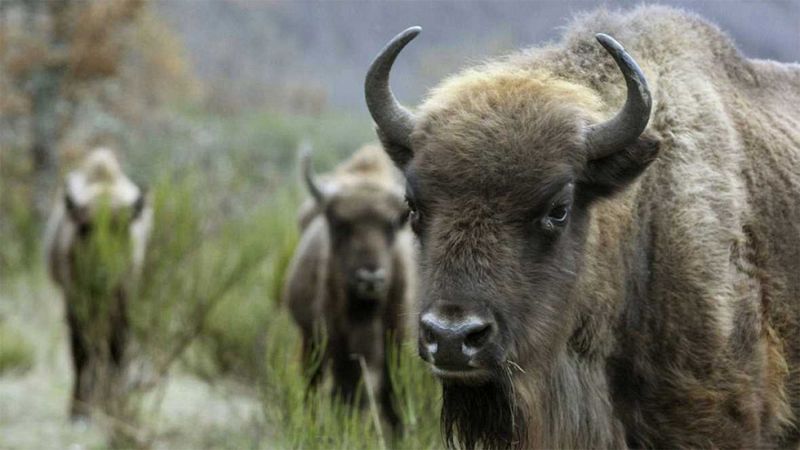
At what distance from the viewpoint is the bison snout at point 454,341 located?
4129 millimetres

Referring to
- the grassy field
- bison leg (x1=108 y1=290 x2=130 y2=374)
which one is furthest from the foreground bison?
bison leg (x1=108 y1=290 x2=130 y2=374)

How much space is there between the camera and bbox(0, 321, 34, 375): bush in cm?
1282

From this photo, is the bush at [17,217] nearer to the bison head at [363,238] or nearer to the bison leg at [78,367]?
the bison leg at [78,367]

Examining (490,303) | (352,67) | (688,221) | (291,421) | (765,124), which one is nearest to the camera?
(490,303)

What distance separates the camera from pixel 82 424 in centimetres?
1062

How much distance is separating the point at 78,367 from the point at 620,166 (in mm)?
7775

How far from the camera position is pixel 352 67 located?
32.2 metres

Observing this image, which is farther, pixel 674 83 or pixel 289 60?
pixel 289 60

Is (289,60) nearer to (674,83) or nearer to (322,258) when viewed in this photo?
(322,258)

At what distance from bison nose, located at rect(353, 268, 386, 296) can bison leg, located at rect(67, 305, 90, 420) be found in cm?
283

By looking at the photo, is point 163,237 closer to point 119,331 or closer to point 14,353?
point 119,331

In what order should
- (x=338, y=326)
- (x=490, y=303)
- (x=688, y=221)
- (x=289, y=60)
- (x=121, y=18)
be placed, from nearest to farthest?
(x=490, y=303), (x=688, y=221), (x=338, y=326), (x=121, y=18), (x=289, y=60)

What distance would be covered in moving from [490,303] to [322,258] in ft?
19.7

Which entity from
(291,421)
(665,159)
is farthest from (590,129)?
(291,421)
